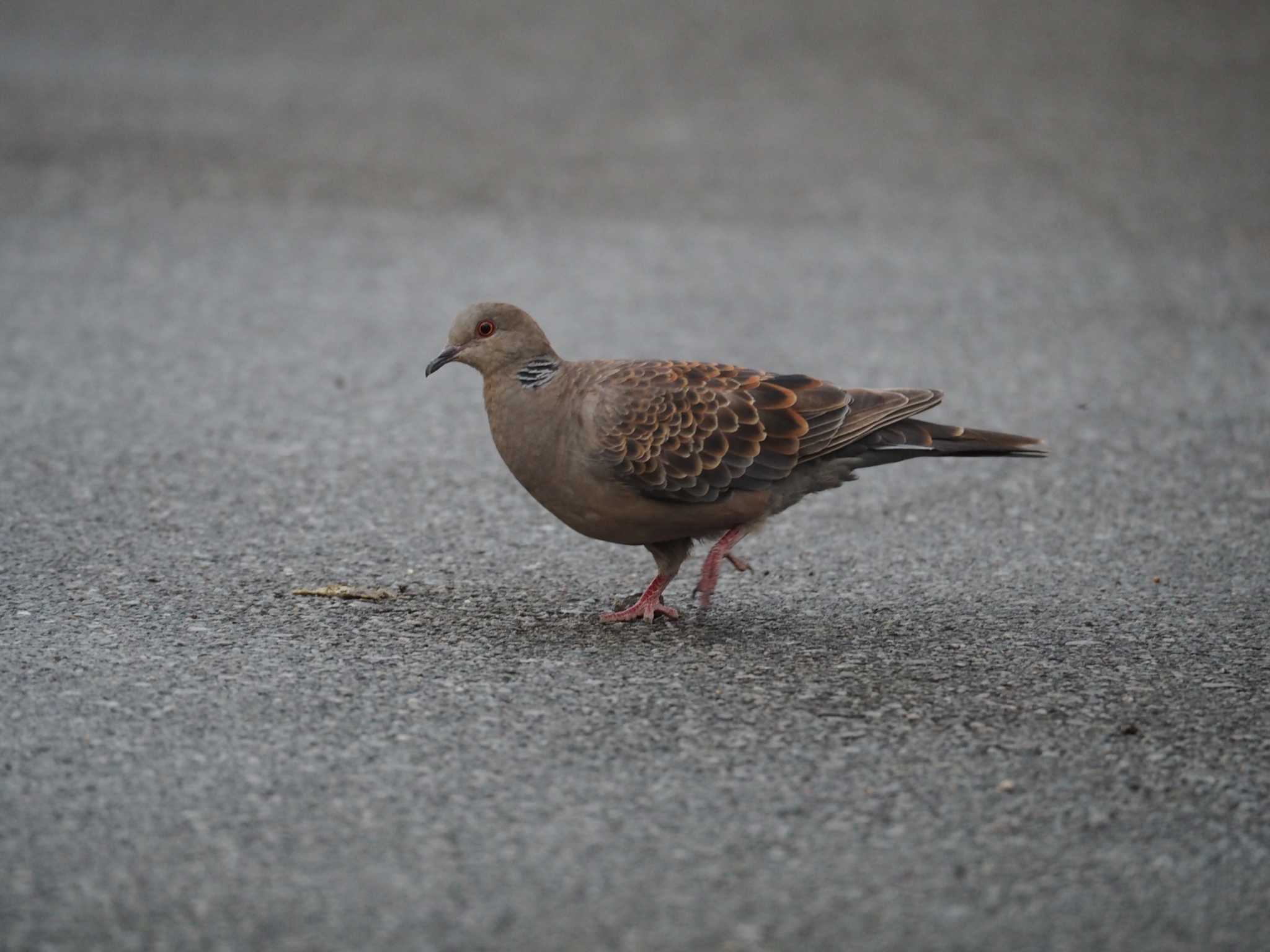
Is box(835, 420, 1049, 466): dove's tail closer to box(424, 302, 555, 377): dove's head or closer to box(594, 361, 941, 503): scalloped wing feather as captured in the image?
box(594, 361, 941, 503): scalloped wing feather

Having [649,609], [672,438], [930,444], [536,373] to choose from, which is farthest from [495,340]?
[930,444]

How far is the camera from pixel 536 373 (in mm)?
4895

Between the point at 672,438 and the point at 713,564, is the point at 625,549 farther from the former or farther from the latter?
the point at 672,438

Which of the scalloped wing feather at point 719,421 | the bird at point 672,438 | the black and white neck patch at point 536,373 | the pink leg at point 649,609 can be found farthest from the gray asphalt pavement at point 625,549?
the black and white neck patch at point 536,373

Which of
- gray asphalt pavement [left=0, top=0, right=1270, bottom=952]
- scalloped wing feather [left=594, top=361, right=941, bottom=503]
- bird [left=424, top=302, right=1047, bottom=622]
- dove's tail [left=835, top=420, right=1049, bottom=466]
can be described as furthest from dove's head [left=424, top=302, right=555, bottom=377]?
dove's tail [left=835, top=420, right=1049, bottom=466]

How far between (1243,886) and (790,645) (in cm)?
166

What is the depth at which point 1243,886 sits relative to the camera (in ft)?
10.5

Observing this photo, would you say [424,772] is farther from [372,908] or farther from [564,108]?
[564,108]

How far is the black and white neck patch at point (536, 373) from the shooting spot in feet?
16.0

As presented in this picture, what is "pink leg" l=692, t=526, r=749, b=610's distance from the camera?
15.6 feet

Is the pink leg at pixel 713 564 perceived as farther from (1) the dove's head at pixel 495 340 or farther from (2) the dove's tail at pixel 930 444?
(1) the dove's head at pixel 495 340

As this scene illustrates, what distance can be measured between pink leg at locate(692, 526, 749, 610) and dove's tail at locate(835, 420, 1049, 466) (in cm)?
43

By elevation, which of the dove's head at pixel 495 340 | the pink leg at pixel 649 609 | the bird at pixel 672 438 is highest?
the dove's head at pixel 495 340

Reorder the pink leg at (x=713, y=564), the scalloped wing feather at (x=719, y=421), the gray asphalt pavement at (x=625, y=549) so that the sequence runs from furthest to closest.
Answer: the pink leg at (x=713, y=564) < the scalloped wing feather at (x=719, y=421) < the gray asphalt pavement at (x=625, y=549)
